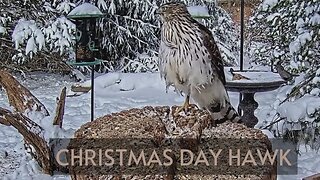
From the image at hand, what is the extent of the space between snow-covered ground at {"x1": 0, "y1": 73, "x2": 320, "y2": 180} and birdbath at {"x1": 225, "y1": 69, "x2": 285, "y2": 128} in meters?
0.58

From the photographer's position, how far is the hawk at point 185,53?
8.10 ft

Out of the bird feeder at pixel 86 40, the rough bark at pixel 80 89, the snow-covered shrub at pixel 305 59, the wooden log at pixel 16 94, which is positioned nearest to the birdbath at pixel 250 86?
the snow-covered shrub at pixel 305 59

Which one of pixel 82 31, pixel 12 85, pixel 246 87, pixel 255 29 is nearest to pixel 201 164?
pixel 246 87

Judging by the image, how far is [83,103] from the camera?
20.4 feet

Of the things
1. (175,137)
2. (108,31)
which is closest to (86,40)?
(175,137)

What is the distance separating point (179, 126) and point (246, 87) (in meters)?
1.37

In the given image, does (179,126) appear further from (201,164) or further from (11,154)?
(11,154)

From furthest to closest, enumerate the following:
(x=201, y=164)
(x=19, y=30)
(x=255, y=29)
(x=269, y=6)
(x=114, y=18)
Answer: (x=255, y=29) < (x=114, y=18) < (x=19, y=30) < (x=269, y=6) < (x=201, y=164)

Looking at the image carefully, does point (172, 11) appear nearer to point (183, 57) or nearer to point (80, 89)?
point (183, 57)

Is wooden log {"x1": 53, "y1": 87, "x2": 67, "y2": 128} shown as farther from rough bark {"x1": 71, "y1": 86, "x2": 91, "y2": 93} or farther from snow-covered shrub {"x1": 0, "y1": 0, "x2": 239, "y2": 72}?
rough bark {"x1": 71, "y1": 86, "x2": 91, "y2": 93}

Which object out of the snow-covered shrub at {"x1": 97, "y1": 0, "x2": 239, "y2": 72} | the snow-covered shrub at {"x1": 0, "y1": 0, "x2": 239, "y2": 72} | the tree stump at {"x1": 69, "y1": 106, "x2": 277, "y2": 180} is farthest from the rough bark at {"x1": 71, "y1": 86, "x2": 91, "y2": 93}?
the tree stump at {"x1": 69, "y1": 106, "x2": 277, "y2": 180}

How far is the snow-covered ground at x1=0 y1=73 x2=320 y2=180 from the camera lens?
3.79 m

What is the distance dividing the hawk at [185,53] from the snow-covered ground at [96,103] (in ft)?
4.47

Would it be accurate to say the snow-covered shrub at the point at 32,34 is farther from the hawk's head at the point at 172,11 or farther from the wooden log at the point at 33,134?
the hawk's head at the point at 172,11
